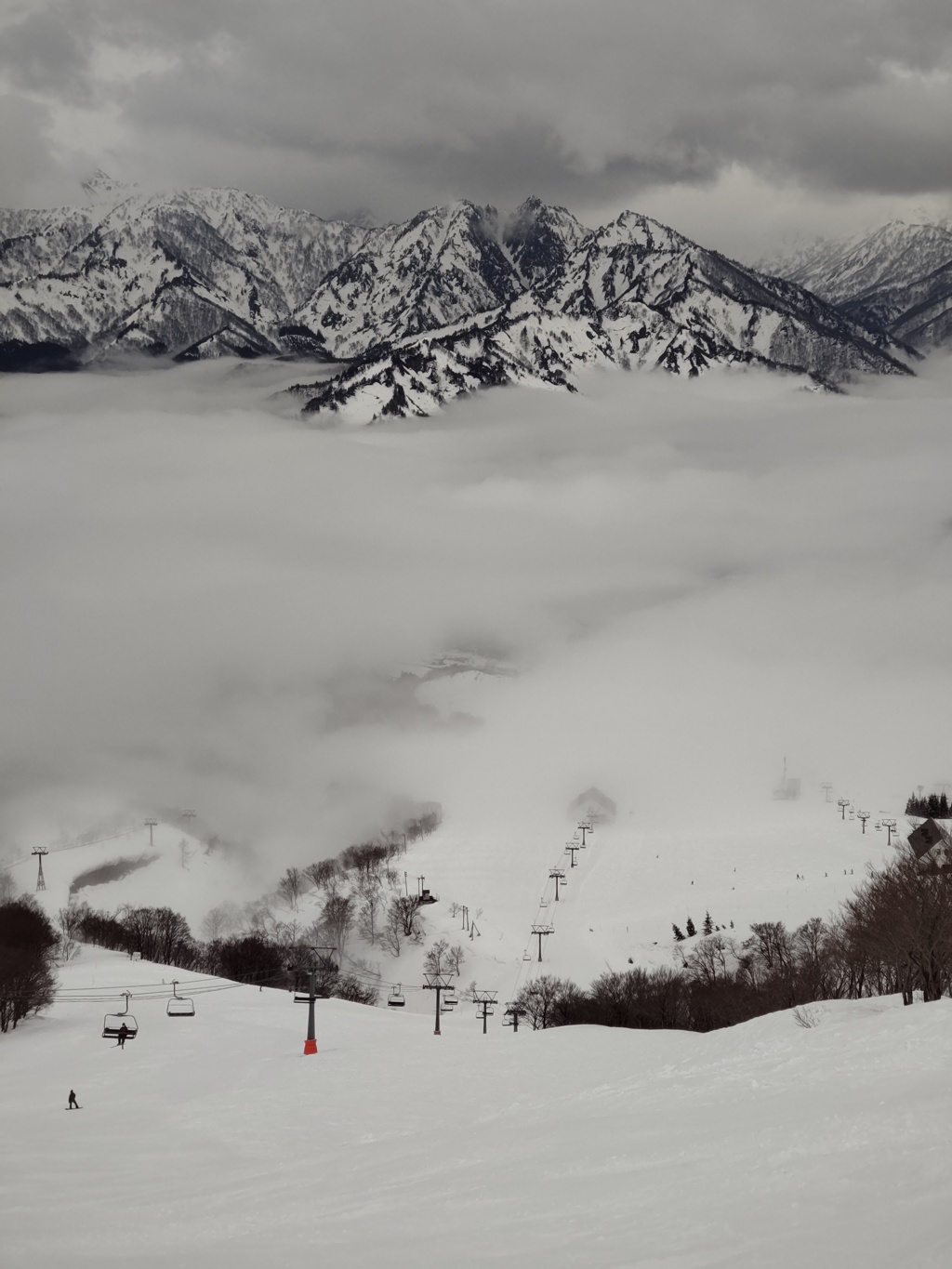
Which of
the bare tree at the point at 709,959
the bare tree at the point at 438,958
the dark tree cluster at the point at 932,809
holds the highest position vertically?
the dark tree cluster at the point at 932,809

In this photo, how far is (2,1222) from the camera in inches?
1256

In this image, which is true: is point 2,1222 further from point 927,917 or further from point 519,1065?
point 927,917

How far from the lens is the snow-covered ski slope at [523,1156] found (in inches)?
864

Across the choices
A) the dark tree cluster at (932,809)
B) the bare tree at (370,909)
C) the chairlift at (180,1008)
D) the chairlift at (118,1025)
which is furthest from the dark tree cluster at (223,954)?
the dark tree cluster at (932,809)

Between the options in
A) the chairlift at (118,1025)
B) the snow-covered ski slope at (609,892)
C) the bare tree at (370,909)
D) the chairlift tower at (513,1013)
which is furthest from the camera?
the bare tree at (370,909)

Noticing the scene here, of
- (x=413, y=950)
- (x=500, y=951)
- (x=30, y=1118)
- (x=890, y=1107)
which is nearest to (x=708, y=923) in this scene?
(x=500, y=951)

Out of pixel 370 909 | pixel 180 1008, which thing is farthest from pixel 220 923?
pixel 180 1008

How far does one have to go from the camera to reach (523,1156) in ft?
102

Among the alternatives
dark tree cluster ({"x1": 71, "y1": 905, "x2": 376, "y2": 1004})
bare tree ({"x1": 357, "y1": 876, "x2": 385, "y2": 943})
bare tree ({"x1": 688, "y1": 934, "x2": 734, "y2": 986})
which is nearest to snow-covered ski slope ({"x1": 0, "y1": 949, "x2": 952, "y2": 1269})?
bare tree ({"x1": 688, "y1": 934, "x2": 734, "y2": 986})

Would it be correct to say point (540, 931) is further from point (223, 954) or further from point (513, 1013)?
point (223, 954)

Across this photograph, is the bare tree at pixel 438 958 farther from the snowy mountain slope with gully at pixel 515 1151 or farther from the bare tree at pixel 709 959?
the snowy mountain slope with gully at pixel 515 1151

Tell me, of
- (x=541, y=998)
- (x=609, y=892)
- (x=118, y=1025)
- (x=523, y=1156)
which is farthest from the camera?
(x=609, y=892)

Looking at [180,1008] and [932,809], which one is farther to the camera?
[932,809]

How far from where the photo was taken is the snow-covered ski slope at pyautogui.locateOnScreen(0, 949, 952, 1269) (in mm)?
21953
